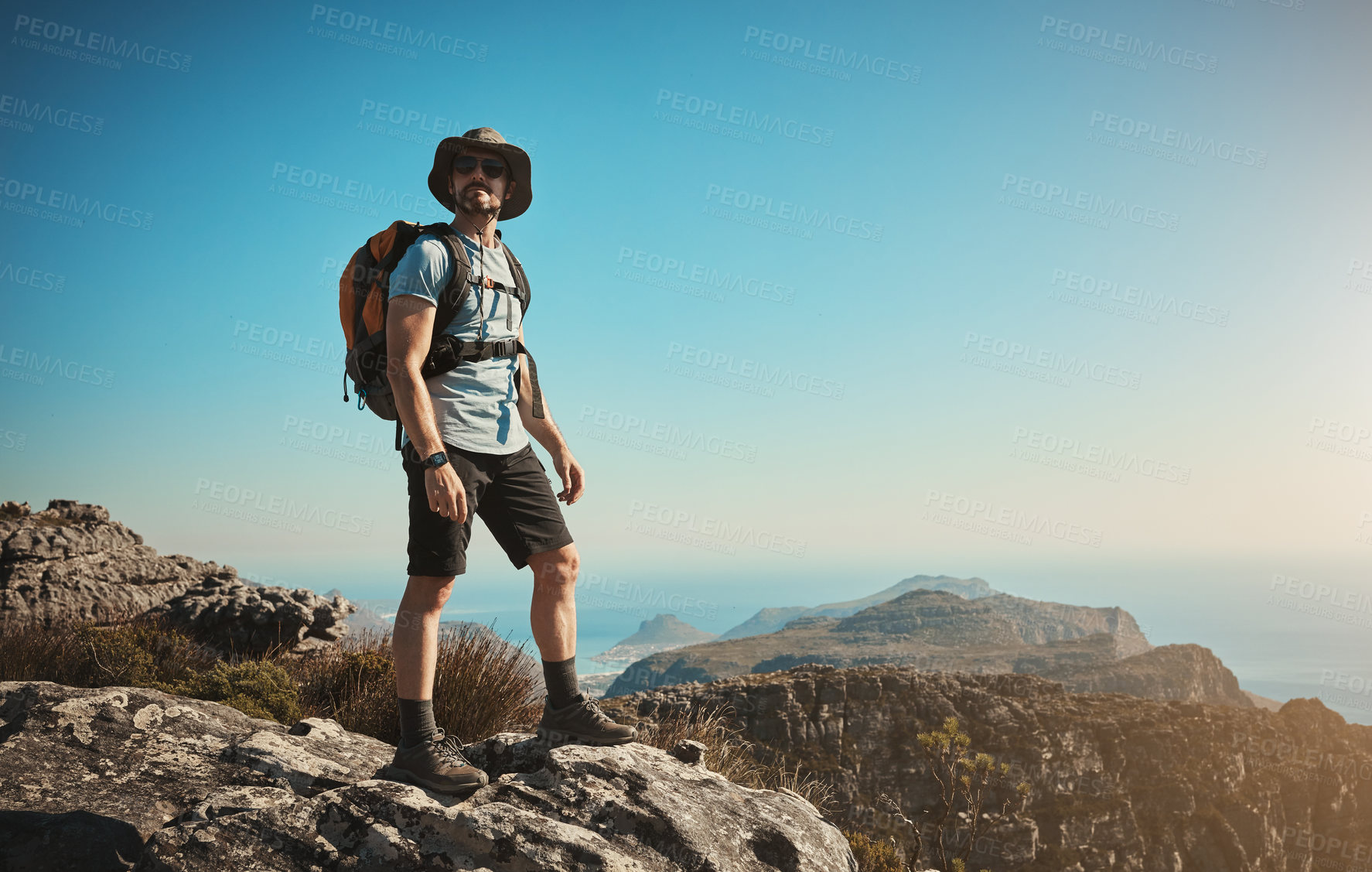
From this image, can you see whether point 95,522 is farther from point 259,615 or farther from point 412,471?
point 412,471

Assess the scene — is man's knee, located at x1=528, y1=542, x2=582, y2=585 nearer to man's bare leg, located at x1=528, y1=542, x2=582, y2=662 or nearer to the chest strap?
man's bare leg, located at x1=528, y1=542, x2=582, y2=662

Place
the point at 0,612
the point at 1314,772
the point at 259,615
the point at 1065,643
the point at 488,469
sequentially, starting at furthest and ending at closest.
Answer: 1. the point at 1065,643
2. the point at 1314,772
3. the point at 0,612
4. the point at 259,615
5. the point at 488,469

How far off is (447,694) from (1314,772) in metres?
108

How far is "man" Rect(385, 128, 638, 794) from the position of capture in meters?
2.95

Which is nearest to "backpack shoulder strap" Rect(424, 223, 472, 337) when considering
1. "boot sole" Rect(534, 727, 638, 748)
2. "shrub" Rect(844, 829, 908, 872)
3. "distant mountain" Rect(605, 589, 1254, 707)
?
"boot sole" Rect(534, 727, 638, 748)

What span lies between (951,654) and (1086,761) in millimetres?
92142

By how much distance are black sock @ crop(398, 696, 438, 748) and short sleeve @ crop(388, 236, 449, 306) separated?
1706 mm

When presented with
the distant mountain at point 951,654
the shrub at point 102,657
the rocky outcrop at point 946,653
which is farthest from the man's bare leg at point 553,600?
the distant mountain at point 951,654

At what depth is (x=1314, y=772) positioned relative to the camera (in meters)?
78.3

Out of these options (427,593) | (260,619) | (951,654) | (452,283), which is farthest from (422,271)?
(951,654)

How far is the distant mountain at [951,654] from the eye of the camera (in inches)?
5281

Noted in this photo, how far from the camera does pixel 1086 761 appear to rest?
66500 millimetres

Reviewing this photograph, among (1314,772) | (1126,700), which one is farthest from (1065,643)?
(1126,700)

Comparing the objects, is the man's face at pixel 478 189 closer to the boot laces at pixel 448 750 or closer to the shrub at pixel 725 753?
the boot laces at pixel 448 750
